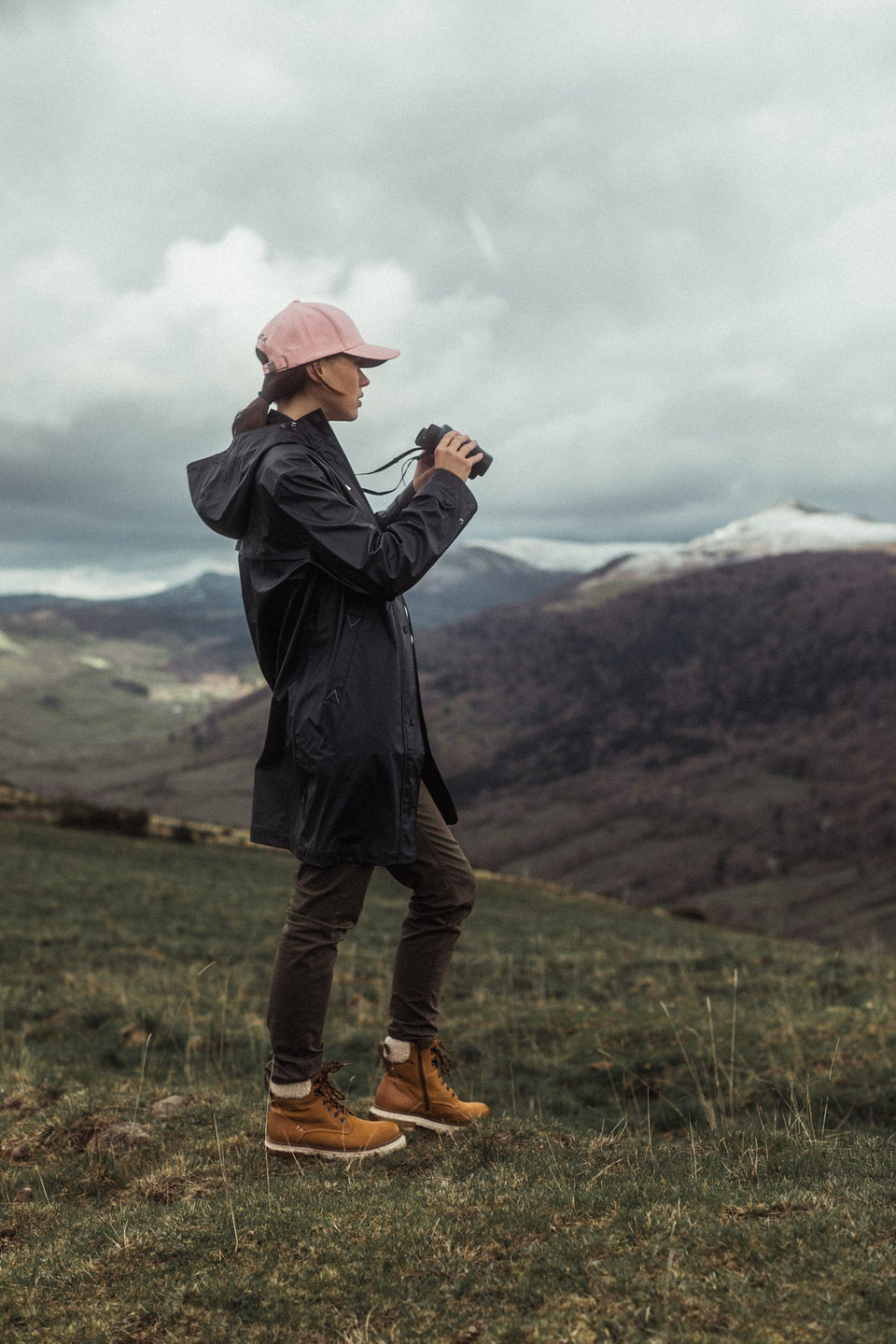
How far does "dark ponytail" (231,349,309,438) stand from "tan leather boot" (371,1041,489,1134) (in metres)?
2.84

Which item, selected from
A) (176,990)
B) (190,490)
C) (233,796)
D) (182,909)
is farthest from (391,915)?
(233,796)

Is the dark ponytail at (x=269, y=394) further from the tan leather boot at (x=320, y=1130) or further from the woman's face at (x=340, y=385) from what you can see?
the tan leather boot at (x=320, y=1130)

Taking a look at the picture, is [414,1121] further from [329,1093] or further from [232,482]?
[232,482]

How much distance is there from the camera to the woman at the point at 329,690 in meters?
3.83

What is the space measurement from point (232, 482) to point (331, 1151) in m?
2.84

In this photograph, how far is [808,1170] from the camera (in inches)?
140

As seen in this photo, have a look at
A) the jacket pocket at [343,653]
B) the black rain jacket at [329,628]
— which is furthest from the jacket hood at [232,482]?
the jacket pocket at [343,653]

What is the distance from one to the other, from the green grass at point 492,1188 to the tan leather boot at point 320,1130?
0.30 feet

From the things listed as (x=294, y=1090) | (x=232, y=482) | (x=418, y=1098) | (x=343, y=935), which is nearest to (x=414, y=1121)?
(x=418, y=1098)

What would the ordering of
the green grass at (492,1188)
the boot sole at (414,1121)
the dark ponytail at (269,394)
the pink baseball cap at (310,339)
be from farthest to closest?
the boot sole at (414,1121), the dark ponytail at (269,394), the pink baseball cap at (310,339), the green grass at (492,1188)

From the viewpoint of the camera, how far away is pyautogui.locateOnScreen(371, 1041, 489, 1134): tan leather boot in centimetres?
441

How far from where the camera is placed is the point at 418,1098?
4.43 metres

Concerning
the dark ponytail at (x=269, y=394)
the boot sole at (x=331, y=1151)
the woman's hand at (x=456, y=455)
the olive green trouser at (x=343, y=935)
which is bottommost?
the boot sole at (x=331, y=1151)

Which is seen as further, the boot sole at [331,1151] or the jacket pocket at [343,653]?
the boot sole at [331,1151]
